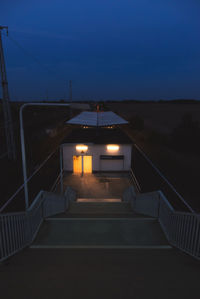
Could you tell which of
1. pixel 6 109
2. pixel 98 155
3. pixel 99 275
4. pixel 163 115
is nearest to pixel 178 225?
pixel 99 275

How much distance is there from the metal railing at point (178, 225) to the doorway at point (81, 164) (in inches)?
401

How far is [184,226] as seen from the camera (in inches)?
182

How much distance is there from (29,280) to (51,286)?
440 mm

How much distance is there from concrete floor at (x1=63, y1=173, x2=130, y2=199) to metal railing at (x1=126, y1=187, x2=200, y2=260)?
6411 mm

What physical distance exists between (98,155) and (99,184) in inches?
122

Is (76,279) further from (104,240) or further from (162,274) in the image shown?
(104,240)

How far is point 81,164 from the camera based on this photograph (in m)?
16.7

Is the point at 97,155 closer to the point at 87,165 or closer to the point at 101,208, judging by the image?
the point at 87,165

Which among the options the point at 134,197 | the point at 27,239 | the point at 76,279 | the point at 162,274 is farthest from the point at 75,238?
the point at 134,197

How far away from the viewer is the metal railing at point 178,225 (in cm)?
Result: 429

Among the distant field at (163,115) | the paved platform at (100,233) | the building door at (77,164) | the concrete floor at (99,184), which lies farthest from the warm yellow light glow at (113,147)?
the distant field at (163,115)

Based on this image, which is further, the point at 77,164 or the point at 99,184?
the point at 77,164

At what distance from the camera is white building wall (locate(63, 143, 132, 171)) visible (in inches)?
642

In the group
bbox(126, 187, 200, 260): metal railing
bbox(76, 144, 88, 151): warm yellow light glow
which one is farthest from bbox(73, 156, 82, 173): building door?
bbox(126, 187, 200, 260): metal railing
